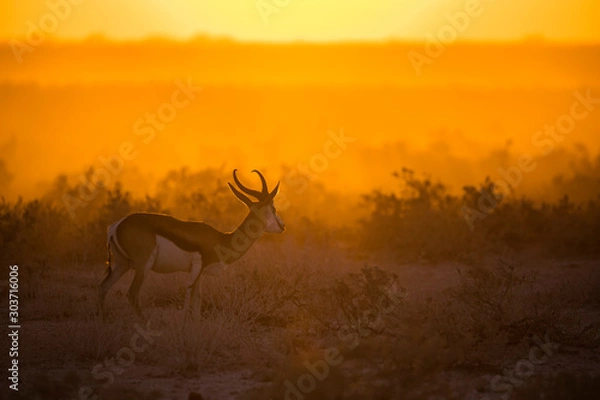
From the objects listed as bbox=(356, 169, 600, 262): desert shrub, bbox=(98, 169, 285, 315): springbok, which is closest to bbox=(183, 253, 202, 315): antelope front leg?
bbox=(98, 169, 285, 315): springbok

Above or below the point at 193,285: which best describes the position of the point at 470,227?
above

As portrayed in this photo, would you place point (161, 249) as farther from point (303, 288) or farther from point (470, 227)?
point (470, 227)

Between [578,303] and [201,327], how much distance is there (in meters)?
5.73

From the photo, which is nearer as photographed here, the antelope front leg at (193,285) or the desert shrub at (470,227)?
the antelope front leg at (193,285)

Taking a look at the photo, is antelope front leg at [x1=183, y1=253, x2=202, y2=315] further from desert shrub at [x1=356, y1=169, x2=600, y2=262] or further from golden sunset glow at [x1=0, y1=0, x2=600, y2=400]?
desert shrub at [x1=356, y1=169, x2=600, y2=262]

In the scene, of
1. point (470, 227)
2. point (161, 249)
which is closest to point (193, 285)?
A: point (161, 249)

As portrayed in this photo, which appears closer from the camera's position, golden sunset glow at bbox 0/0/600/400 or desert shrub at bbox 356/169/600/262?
golden sunset glow at bbox 0/0/600/400

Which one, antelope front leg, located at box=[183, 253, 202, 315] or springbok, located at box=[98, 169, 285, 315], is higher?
springbok, located at box=[98, 169, 285, 315]

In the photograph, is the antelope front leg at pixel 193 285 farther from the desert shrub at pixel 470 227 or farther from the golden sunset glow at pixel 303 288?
the desert shrub at pixel 470 227

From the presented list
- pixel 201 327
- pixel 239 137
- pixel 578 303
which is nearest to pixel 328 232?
pixel 578 303

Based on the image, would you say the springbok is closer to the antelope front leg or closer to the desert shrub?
the antelope front leg

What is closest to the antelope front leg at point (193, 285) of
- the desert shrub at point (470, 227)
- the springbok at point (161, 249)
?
the springbok at point (161, 249)

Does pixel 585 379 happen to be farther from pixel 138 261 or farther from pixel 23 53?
pixel 23 53

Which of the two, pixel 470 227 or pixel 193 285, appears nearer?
pixel 193 285
